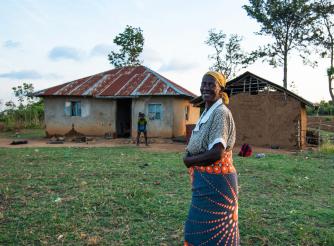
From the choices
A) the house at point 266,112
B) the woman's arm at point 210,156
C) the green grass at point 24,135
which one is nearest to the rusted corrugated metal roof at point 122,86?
the green grass at point 24,135

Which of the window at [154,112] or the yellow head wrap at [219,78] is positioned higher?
the window at [154,112]

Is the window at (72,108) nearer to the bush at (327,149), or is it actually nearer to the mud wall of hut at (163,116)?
the mud wall of hut at (163,116)

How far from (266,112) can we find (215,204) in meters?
14.4

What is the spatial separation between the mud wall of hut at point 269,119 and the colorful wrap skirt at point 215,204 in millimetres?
14020

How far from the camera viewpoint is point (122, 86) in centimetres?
2083

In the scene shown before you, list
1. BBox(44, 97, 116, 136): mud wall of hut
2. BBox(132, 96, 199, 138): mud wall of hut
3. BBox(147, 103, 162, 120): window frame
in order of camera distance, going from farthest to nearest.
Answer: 1. BBox(44, 97, 116, 136): mud wall of hut
2. BBox(147, 103, 162, 120): window frame
3. BBox(132, 96, 199, 138): mud wall of hut

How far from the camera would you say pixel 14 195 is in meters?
6.30

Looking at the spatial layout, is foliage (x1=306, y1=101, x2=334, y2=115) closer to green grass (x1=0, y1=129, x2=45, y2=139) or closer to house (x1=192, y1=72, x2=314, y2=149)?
house (x1=192, y1=72, x2=314, y2=149)

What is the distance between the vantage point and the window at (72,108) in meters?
20.8

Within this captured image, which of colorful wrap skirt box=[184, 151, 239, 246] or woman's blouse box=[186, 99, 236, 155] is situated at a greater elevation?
woman's blouse box=[186, 99, 236, 155]

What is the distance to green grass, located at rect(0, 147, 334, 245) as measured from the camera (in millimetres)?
4449

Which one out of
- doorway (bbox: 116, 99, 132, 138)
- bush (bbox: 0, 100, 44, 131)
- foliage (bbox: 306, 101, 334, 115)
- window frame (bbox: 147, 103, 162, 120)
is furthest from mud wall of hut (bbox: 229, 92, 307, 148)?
foliage (bbox: 306, 101, 334, 115)

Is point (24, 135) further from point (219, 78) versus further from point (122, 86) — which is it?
point (219, 78)

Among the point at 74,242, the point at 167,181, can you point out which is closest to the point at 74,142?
the point at 167,181
